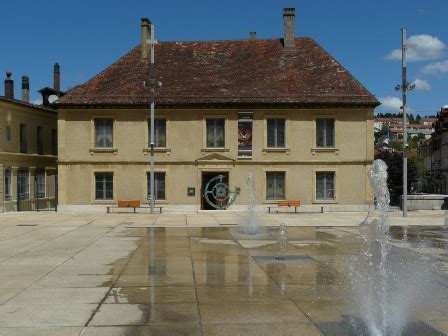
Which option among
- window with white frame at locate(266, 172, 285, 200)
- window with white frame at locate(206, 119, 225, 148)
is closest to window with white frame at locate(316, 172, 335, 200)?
window with white frame at locate(266, 172, 285, 200)

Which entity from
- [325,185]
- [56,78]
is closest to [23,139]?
[56,78]

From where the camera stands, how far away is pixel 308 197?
3247cm

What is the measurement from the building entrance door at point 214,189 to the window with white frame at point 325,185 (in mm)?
5478

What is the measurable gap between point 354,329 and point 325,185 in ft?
86.6

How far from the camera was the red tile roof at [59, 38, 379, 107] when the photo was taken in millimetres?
32281

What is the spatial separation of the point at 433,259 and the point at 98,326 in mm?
8654

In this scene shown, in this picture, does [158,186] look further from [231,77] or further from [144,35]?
[144,35]

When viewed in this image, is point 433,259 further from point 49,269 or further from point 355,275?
point 49,269

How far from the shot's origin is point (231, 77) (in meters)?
33.9

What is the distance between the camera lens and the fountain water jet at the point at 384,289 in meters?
6.69

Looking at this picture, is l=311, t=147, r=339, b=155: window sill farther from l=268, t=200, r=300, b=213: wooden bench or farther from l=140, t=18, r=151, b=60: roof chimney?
l=140, t=18, r=151, b=60: roof chimney

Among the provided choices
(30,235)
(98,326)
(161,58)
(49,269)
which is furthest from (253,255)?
(161,58)

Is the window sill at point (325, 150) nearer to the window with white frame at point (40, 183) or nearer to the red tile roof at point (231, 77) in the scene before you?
the red tile roof at point (231, 77)

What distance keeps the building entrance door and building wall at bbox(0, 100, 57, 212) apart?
11672mm
